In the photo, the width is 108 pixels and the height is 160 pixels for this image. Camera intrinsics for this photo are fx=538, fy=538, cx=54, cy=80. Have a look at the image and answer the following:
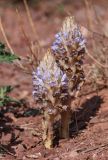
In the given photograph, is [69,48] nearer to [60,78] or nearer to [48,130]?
[60,78]

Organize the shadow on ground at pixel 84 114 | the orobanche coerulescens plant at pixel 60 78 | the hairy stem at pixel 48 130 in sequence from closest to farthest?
the orobanche coerulescens plant at pixel 60 78 < the hairy stem at pixel 48 130 < the shadow on ground at pixel 84 114

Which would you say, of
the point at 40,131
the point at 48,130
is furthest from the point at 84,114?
the point at 48,130

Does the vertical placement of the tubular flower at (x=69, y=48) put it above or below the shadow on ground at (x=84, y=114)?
above

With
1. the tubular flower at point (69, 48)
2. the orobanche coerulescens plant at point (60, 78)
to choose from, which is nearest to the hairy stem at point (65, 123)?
the orobanche coerulescens plant at point (60, 78)

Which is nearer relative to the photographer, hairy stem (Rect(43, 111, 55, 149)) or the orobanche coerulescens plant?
the orobanche coerulescens plant

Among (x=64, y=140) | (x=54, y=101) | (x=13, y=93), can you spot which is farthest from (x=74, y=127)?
(x=13, y=93)

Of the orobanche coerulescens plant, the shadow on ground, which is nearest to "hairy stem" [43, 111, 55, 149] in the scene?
the orobanche coerulescens plant

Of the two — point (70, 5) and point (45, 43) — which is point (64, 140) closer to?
point (45, 43)

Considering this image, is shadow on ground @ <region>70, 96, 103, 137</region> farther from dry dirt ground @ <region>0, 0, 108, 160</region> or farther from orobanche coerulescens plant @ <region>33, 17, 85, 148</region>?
orobanche coerulescens plant @ <region>33, 17, 85, 148</region>

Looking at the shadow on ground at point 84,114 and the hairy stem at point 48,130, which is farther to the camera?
the shadow on ground at point 84,114

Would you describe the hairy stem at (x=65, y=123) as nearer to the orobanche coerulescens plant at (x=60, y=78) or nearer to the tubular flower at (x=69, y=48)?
the orobanche coerulescens plant at (x=60, y=78)
